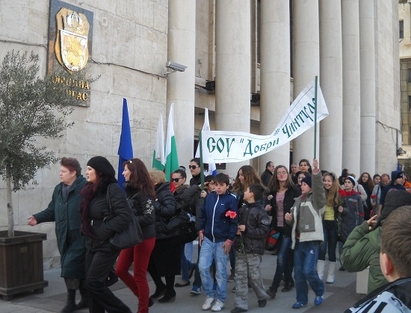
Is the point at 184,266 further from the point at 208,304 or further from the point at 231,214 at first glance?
the point at 231,214

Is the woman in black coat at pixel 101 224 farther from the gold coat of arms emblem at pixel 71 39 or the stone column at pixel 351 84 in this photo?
the stone column at pixel 351 84

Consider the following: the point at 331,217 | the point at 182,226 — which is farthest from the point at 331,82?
the point at 182,226

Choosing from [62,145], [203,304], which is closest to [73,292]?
[203,304]

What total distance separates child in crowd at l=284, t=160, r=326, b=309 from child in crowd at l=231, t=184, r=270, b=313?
50 centimetres

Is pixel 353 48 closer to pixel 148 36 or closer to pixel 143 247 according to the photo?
pixel 148 36

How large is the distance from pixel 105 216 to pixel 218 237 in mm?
1592

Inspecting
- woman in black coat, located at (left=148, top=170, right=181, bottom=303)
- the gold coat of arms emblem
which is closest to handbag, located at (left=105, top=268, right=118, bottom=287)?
woman in black coat, located at (left=148, top=170, right=181, bottom=303)

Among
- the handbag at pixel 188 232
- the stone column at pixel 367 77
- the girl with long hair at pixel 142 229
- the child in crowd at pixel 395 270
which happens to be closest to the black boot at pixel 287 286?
the handbag at pixel 188 232

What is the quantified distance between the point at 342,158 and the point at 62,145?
13479mm

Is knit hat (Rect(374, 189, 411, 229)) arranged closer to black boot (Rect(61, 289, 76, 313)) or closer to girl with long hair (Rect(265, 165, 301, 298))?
girl with long hair (Rect(265, 165, 301, 298))

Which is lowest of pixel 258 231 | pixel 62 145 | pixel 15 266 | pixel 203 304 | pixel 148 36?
pixel 203 304

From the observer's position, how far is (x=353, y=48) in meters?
20.2

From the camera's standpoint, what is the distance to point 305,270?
6.18 metres

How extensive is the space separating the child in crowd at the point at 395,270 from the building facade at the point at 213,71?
6.59m
